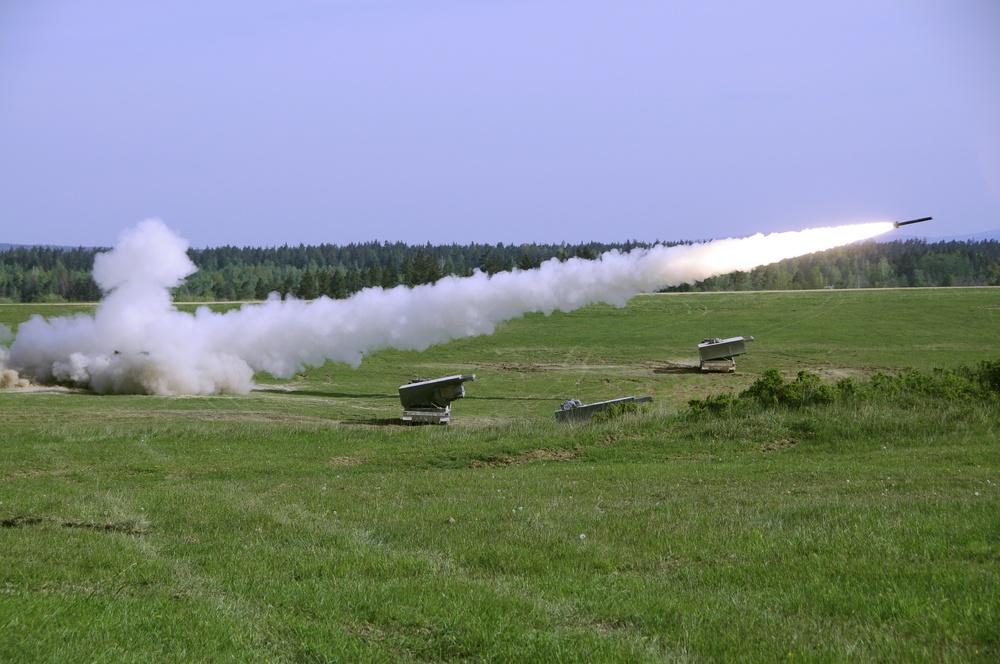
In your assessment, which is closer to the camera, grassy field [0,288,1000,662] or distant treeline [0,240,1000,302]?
grassy field [0,288,1000,662]

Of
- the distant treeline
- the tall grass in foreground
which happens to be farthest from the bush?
the distant treeline

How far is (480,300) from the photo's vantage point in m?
A: 41.6

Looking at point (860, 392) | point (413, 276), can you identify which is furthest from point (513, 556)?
point (413, 276)

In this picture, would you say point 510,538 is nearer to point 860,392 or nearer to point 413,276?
point 860,392

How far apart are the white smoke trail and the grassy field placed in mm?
12467

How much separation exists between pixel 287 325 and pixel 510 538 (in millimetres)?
34806

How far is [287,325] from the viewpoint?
147 feet

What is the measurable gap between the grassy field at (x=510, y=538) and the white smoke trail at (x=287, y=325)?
12.5 m

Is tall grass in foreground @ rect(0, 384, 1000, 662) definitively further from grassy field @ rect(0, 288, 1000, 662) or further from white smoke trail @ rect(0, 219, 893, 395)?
white smoke trail @ rect(0, 219, 893, 395)

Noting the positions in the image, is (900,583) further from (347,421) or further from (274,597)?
(347,421)

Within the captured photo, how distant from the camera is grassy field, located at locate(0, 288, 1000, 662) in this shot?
25.1 ft

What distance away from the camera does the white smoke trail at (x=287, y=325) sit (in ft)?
135

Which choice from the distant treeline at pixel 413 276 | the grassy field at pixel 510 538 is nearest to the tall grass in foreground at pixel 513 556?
the grassy field at pixel 510 538

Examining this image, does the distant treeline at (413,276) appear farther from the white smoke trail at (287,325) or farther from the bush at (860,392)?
the bush at (860,392)
